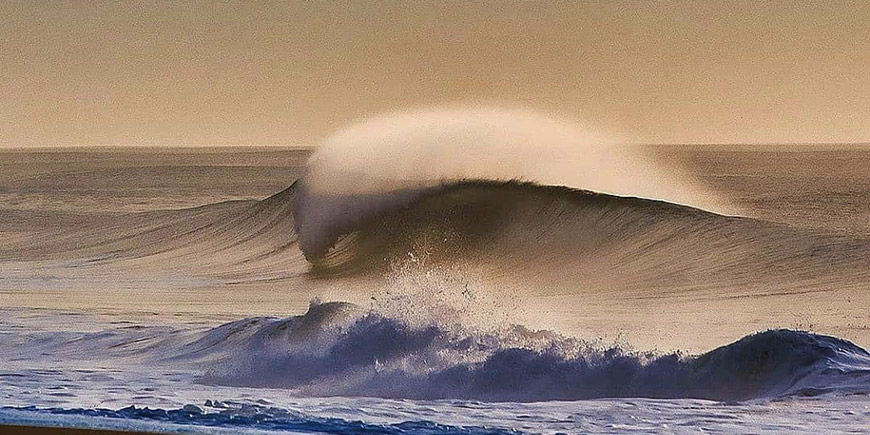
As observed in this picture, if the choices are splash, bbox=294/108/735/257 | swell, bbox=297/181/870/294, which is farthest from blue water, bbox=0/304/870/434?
splash, bbox=294/108/735/257

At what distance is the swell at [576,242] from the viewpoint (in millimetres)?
2750

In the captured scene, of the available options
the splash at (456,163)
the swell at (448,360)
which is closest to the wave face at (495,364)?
the swell at (448,360)

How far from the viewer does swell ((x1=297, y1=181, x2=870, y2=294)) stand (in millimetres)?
2750

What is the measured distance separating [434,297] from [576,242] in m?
0.37

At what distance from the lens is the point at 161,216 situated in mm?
3270

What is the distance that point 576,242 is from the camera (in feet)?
9.81

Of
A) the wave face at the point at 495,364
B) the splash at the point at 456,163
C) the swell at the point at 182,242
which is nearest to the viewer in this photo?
the wave face at the point at 495,364

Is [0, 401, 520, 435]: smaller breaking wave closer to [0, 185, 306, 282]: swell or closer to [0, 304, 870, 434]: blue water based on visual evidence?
[0, 304, 870, 434]: blue water

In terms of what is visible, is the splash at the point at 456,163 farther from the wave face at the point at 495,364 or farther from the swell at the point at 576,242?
the wave face at the point at 495,364

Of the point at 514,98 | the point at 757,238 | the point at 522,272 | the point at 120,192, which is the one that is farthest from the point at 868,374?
the point at 120,192

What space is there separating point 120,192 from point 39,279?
33 cm

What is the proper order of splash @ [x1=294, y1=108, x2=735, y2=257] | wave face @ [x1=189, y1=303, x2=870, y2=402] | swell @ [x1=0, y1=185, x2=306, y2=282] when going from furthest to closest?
swell @ [x1=0, y1=185, x2=306, y2=282] < splash @ [x1=294, y1=108, x2=735, y2=257] < wave face @ [x1=189, y1=303, x2=870, y2=402]

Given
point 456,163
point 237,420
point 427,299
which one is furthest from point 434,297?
point 237,420

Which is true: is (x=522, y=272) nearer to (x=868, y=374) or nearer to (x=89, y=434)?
(x=868, y=374)
